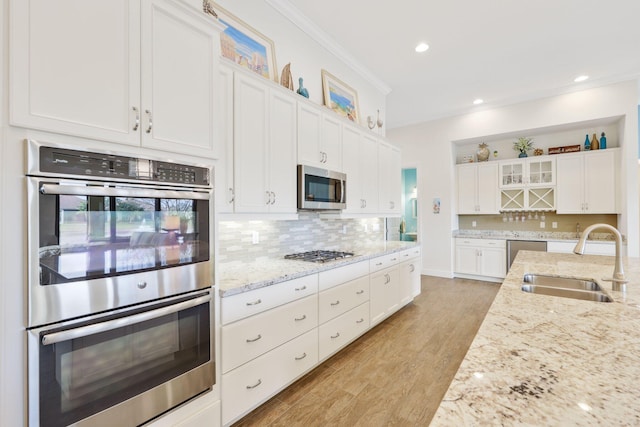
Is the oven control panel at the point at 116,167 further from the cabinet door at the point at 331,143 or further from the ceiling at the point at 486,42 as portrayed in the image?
the ceiling at the point at 486,42

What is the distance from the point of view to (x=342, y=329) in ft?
9.07

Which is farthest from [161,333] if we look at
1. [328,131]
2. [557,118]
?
[557,118]

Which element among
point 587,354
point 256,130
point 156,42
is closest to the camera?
point 587,354

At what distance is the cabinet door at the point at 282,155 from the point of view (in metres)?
2.43

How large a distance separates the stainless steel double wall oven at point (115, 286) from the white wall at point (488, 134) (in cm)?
545

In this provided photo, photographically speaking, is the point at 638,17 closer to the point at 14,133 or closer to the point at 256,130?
the point at 256,130

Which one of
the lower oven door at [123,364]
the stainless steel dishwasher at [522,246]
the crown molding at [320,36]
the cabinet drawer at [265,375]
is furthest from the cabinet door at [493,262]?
the lower oven door at [123,364]

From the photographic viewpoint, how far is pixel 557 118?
4.93 m

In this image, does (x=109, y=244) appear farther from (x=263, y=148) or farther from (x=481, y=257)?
(x=481, y=257)

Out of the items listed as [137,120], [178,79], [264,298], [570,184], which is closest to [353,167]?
[264,298]

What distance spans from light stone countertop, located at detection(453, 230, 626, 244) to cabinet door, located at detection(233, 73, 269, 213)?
197 inches

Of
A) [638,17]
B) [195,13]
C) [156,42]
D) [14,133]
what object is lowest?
[14,133]

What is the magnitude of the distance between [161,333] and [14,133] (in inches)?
40.7

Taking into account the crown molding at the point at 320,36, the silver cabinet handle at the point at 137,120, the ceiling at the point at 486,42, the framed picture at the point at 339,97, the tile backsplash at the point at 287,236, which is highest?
the ceiling at the point at 486,42
